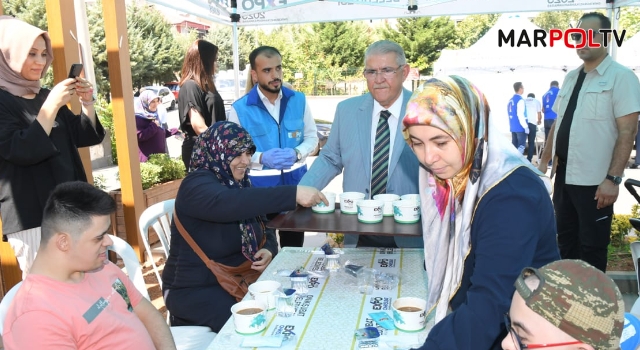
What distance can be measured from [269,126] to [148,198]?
71.7 inches

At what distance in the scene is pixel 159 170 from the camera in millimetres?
5359

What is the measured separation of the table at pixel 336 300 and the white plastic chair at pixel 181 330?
0.41 metres

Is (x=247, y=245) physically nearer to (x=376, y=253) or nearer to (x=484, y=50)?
(x=376, y=253)

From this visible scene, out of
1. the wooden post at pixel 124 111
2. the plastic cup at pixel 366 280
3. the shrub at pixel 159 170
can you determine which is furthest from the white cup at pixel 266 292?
the shrub at pixel 159 170

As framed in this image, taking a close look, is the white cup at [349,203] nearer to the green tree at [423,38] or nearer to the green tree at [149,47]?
the green tree at [149,47]

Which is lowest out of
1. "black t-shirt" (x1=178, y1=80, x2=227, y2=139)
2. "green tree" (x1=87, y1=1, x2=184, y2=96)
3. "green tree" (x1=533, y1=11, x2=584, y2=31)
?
"black t-shirt" (x1=178, y1=80, x2=227, y2=139)

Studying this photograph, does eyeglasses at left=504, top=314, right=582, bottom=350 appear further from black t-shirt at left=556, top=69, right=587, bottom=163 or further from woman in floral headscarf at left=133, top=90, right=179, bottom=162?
woman in floral headscarf at left=133, top=90, right=179, bottom=162

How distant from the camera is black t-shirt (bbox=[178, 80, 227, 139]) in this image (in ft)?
13.9

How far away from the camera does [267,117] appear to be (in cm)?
390

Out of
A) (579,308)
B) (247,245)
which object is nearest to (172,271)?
(247,245)

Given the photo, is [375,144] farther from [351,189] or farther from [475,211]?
[475,211]

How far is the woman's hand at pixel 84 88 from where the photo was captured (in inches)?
114

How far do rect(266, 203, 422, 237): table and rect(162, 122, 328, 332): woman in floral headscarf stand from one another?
0.24 feet

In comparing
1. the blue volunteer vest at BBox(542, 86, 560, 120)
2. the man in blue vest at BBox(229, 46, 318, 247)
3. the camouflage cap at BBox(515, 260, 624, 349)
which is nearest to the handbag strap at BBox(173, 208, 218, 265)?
the man in blue vest at BBox(229, 46, 318, 247)
